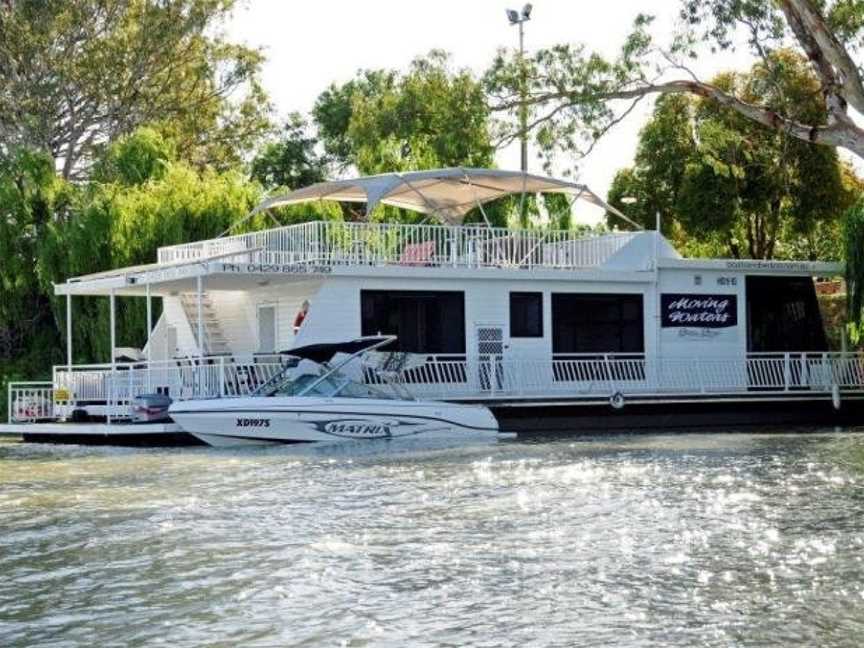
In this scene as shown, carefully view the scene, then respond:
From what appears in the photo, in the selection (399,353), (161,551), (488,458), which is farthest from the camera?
(399,353)

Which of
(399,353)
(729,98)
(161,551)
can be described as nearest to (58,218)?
(399,353)

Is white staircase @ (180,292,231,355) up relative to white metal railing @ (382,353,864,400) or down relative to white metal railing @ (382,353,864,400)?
up

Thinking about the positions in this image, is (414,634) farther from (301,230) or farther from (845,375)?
(845,375)

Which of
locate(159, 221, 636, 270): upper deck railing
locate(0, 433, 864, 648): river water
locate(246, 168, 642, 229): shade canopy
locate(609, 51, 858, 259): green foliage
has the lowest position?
locate(0, 433, 864, 648): river water

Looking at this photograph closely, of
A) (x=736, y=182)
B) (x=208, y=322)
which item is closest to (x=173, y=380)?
(x=208, y=322)

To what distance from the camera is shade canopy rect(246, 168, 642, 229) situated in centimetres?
2872

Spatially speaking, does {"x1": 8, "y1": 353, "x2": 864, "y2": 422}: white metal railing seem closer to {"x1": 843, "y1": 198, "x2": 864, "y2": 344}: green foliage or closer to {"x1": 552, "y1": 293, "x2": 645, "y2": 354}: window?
{"x1": 552, "y1": 293, "x2": 645, "y2": 354}: window

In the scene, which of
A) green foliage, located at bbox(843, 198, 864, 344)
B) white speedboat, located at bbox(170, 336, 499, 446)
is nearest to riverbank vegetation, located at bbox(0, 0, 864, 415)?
green foliage, located at bbox(843, 198, 864, 344)

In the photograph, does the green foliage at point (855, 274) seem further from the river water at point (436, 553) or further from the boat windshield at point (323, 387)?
the boat windshield at point (323, 387)

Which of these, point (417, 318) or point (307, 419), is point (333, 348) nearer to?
point (307, 419)

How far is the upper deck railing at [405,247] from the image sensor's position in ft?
87.7

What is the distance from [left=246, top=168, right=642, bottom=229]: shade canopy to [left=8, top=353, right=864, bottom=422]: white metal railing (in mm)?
3207

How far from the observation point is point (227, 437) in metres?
23.2

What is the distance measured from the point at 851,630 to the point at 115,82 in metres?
40.7
